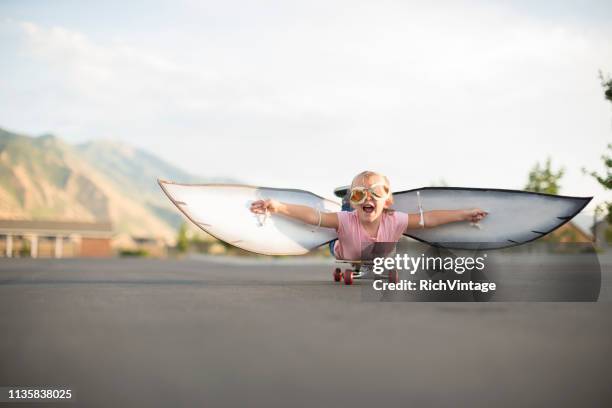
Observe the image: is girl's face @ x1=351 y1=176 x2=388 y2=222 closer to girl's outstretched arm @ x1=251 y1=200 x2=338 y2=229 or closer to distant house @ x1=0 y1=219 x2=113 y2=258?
girl's outstretched arm @ x1=251 y1=200 x2=338 y2=229

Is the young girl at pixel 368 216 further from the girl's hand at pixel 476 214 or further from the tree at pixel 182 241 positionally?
the tree at pixel 182 241

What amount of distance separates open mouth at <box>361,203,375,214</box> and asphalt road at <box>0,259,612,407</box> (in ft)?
6.05

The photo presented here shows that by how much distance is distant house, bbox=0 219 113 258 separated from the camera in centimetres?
6159

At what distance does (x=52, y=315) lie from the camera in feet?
20.0

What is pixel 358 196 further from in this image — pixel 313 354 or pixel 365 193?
pixel 313 354

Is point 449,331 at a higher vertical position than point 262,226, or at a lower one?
lower

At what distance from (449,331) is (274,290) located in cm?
485

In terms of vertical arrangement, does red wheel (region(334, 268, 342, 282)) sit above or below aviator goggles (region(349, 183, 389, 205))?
below

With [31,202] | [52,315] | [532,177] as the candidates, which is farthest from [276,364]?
[31,202]

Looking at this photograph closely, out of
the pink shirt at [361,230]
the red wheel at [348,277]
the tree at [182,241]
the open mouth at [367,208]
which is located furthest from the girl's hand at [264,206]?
the tree at [182,241]

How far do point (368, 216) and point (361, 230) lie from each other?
30 cm

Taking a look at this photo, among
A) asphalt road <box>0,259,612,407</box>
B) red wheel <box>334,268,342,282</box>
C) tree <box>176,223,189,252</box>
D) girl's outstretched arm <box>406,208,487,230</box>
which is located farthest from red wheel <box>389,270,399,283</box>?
tree <box>176,223,189,252</box>

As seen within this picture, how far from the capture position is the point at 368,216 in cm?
848

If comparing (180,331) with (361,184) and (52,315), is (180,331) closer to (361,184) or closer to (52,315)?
(52,315)
